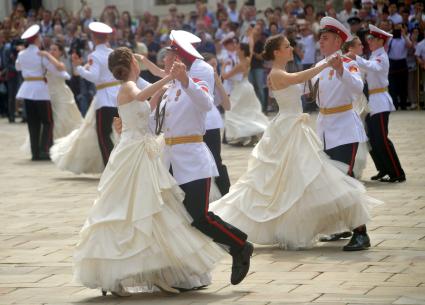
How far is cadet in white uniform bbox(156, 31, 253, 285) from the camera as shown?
8.13m

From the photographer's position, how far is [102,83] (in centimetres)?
1492

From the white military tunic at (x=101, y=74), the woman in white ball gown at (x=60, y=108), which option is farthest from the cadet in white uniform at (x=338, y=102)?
the woman in white ball gown at (x=60, y=108)

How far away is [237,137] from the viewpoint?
61.4 ft

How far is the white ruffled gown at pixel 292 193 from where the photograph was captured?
9617 millimetres

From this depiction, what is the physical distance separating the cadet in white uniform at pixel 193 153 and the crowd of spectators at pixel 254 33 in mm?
13251

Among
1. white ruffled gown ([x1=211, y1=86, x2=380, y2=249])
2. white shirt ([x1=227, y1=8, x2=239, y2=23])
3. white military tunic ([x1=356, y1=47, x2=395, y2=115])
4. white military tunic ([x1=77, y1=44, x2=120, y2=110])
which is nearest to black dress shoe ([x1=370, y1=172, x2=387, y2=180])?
white military tunic ([x1=356, y1=47, x2=395, y2=115])

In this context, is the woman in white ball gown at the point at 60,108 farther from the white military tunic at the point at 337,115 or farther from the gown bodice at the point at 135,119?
the gown bodice at the point at 135,119

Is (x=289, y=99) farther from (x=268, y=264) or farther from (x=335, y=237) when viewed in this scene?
(x=268, y=264)

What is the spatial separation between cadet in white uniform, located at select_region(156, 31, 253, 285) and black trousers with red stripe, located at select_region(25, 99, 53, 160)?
9333 mm

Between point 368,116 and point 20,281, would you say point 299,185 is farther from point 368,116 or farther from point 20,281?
point 368,116

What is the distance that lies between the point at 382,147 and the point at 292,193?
14.2ft

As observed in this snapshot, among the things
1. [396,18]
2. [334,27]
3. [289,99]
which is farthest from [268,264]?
[396,18]

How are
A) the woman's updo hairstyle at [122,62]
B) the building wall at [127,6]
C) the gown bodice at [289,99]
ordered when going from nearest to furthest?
the woman's updo hairstyle at [122,62]
the gown bodice at [289,99]
the building wall at [127,6]

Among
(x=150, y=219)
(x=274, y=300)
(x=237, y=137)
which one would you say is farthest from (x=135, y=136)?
(x=237, y=137)
